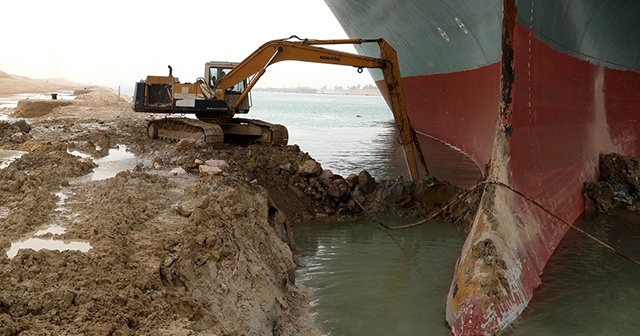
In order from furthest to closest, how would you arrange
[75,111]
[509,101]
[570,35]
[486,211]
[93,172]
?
[75,111]
[570,35]
[93,172]
[509,101]
[486,211]

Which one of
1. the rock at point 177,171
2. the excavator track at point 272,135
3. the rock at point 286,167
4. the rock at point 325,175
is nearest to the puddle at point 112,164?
the rock at point 177,171

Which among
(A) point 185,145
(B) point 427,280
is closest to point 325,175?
(A) point 185,145

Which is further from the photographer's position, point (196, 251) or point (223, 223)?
point (223, 223)

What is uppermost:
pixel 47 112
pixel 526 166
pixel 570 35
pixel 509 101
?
pixel 570 35

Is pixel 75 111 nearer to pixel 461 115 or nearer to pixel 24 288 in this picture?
pixel 461 115

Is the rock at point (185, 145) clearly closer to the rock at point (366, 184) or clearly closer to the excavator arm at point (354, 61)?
the excavator arm at point (354, 61)

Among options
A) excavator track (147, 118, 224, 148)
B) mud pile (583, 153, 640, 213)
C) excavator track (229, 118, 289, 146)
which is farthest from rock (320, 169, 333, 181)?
mud pile (583, 153, 640, 213)

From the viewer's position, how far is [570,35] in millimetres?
8195

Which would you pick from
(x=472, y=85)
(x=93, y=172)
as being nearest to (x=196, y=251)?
(x=93, y=172)

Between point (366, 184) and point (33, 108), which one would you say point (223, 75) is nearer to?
point (366, 184)

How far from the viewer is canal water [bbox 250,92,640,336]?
4.73 metres

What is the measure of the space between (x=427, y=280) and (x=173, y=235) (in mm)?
2887

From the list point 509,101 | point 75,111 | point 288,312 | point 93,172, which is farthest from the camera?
point 75,111

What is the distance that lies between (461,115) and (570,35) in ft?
15.9
